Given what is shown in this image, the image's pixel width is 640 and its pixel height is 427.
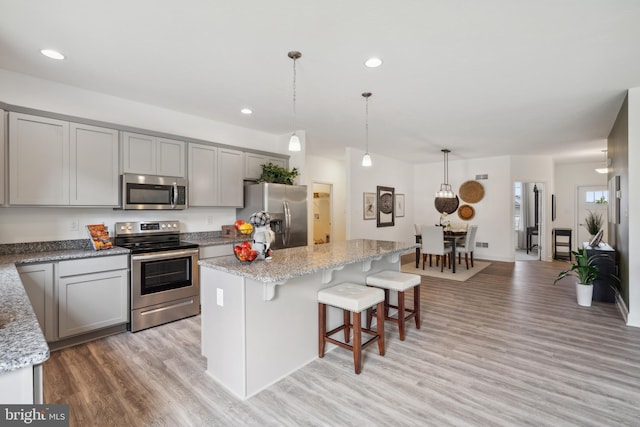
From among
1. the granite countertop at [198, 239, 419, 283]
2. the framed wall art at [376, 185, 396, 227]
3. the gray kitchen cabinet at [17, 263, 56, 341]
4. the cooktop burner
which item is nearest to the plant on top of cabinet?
the cooktop burner

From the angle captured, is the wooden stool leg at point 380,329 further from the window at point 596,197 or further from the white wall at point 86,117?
the window at point 596,197

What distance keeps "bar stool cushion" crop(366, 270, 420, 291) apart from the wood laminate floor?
542 millimetres

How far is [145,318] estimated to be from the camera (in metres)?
3.41

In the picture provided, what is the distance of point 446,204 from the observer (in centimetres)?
837

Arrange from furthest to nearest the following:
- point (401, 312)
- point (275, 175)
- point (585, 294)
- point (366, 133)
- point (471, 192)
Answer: point (471, 192) → point (366, 133) → point (275, 175) → point (585, 294) → point (401, 312)

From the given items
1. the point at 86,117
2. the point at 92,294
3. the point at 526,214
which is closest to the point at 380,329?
the point at 92,294

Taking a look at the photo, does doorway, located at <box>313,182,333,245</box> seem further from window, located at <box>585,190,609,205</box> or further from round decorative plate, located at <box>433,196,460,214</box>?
window, located at <box>585,190,609,205</box>

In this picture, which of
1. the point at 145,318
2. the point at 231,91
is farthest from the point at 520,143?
the point at 145,318

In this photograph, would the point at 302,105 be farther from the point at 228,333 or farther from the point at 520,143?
the point at 520,143

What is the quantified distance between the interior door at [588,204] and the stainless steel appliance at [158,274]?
954 cm

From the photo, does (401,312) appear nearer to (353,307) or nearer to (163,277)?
(353,307)

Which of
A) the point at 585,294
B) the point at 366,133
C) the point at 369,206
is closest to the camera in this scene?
the point at 585,294

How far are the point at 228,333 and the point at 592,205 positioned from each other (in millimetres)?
9974

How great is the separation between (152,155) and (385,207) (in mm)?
5347
